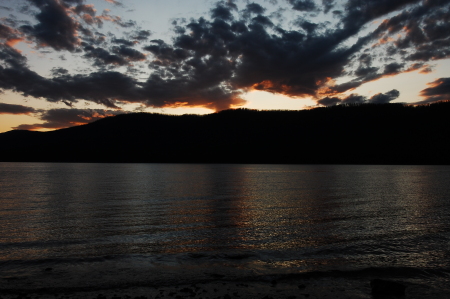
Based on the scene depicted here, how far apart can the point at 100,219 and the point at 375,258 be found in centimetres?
1810

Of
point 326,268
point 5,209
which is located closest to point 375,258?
point 326,268

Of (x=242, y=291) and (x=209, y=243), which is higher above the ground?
(x=242, y=291)

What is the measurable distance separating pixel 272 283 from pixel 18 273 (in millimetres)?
9260

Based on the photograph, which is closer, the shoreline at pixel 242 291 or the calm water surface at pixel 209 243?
the shoreline at pixel 242 291

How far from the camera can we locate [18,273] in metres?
11.5

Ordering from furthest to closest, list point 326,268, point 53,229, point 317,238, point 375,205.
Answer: point 375,205, point 53,229, point 317,238, point 326,268

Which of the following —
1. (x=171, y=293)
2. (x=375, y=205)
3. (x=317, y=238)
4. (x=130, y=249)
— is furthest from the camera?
(x=375, y=205)

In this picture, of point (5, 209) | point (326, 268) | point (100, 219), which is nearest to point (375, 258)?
point (326, 268)

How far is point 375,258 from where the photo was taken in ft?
45.1

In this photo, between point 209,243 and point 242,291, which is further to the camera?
point 209,243

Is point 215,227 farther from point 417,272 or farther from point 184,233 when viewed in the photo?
point 417,272

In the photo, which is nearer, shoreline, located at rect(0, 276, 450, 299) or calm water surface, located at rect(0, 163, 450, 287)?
shoreline, located at rect(0, 276, 450, 299)

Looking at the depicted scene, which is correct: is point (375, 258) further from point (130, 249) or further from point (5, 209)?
point (5, 209)

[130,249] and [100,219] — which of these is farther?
[100,219]
